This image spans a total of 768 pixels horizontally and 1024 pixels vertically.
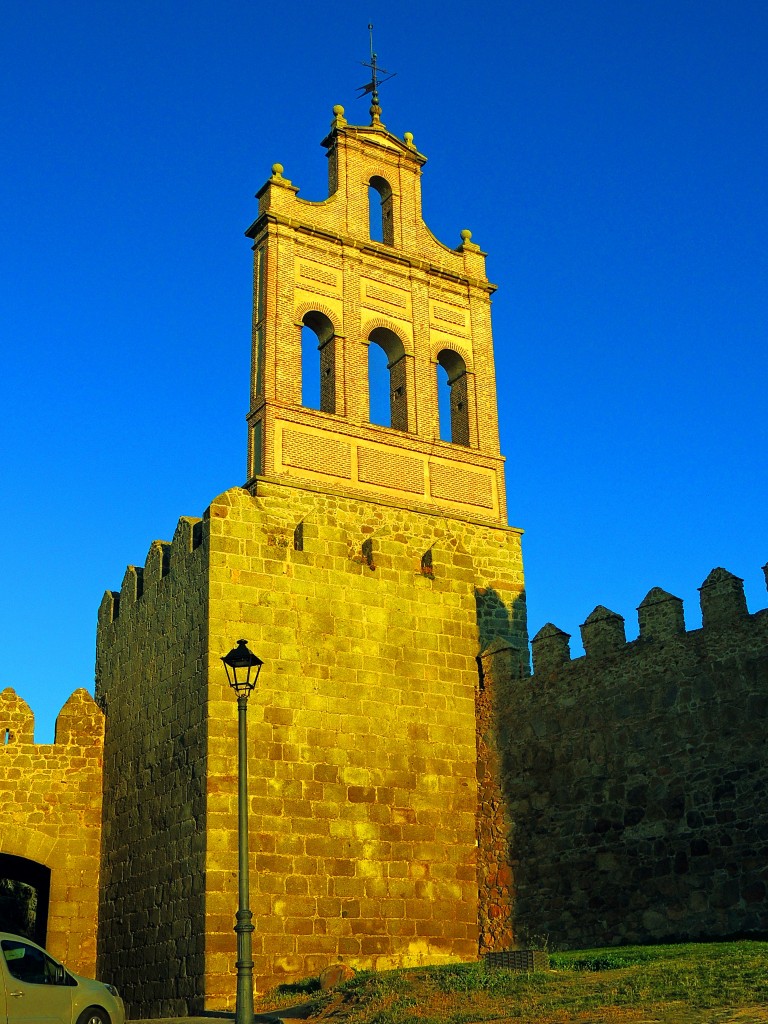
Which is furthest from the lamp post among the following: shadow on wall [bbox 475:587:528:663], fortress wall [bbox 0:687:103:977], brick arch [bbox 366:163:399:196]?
brick arch [bbox 366:163:399:196]

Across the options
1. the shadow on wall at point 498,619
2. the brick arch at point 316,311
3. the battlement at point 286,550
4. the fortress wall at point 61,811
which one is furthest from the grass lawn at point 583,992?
the brick arch at point 316,311

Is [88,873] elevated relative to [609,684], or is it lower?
lower

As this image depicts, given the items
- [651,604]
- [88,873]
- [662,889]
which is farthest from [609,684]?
[88,873]

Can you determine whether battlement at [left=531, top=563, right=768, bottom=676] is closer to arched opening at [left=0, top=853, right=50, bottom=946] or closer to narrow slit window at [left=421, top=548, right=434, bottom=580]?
narrow slit window at [left=421, top=548, right=434, bottom=580]

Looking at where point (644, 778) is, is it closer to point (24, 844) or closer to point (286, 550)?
point (286, 550)

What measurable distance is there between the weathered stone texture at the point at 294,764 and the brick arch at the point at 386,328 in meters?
7.66

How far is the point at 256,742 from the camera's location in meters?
14.6

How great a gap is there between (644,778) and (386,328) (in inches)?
452

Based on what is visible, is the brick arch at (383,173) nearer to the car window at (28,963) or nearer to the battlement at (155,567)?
the battlement at (155,567)

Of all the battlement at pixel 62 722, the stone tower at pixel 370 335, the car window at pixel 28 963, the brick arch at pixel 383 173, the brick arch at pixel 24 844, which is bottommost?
the car window at pixel 28 963

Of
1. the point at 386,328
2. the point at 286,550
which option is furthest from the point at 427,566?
the point at 386,328

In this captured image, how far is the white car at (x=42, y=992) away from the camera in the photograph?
985cm

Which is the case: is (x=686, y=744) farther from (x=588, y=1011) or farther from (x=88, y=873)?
(x=88, y=873)

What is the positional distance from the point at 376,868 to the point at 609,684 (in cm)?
389
